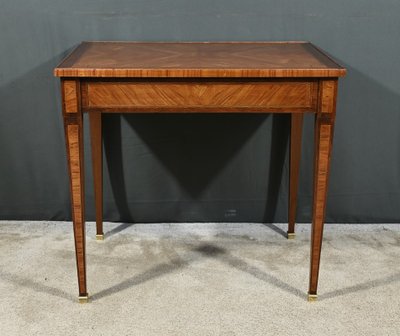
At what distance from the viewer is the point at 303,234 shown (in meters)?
2.20

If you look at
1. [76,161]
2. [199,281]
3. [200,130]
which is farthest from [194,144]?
[76,161]

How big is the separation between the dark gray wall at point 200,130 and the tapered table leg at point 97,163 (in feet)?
0.39

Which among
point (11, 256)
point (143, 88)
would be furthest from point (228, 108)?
point (11, 256)

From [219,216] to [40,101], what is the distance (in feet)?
2.53

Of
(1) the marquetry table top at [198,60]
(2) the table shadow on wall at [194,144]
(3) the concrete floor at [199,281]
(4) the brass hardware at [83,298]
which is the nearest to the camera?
(1) the marquetry table top at [198,60]

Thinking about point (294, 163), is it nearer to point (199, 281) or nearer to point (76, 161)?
point (199, 281)

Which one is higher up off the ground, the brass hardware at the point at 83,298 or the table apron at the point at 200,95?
the table apron at the point at 200,95

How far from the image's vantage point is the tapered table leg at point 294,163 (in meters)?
2.06

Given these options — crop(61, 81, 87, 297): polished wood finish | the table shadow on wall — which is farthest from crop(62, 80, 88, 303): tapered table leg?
the table shadow on wall

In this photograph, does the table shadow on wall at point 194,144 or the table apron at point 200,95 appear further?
the table shadow on wall at point 194,144

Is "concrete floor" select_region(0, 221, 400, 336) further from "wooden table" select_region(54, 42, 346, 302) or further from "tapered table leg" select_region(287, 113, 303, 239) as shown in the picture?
"wooden table" select_region(54, 42, 346, 302)

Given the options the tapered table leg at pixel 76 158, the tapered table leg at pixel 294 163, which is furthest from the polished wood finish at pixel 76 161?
the tapered table leg at pixel 294 163

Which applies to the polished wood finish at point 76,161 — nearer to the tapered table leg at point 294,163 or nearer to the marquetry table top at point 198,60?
the marquetry table top at point 198,60

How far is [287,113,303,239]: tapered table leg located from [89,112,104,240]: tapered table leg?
0.65 metres
